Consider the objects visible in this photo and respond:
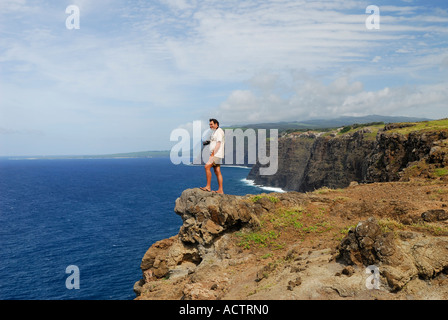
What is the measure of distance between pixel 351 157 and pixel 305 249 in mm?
74680

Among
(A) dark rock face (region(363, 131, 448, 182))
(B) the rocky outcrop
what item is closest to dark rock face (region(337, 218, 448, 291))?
(B) the rocky outcrop

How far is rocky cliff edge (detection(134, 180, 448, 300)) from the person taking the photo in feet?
29.8

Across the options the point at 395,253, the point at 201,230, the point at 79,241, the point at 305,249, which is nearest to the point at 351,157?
the point at 79,241

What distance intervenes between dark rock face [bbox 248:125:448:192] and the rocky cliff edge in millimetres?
16882

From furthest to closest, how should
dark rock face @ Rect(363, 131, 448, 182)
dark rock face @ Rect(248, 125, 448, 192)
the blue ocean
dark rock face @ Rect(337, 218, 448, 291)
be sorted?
the blue ocean → dark rock face @ Rect(248, 125, 448, 192) → dark rock face @ Rect(363, 131, 448, 182) → dark rock face @ Rect(337, 218, 448, 291)

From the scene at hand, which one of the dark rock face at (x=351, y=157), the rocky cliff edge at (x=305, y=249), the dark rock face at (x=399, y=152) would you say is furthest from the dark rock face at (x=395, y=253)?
the dark rock face at (x=399, y=152)

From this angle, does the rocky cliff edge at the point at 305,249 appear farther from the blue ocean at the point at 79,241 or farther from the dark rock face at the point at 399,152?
the blue ocean at the point at 79,241

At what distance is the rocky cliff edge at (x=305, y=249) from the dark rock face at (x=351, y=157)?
16.9m

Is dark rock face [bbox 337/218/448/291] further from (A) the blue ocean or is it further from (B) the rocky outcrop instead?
(A) the blue ocean

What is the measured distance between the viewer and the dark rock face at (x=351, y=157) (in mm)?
35738

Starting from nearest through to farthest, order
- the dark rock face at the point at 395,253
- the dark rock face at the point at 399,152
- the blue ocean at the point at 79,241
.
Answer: the dark rock face at the point at 395,253
the dark rock face at the point at 399,152
the blue ocean at the point at 79,241

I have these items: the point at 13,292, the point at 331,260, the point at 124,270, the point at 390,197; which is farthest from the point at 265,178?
the point at 331,260
